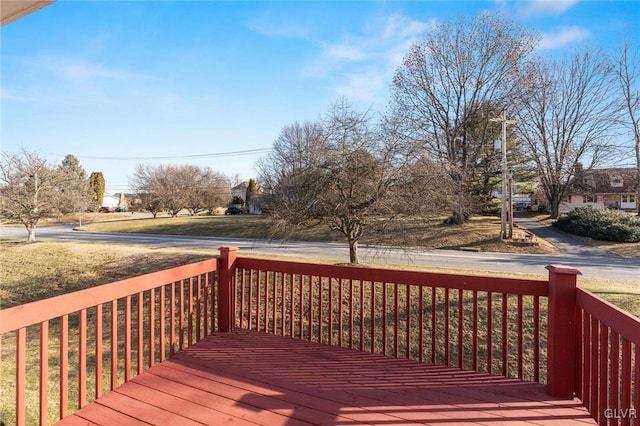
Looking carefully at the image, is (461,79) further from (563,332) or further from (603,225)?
(563,332)

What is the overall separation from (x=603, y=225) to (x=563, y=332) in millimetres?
17786

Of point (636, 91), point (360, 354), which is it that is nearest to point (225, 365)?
point (360, 354)

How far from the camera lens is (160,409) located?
7.06 ft

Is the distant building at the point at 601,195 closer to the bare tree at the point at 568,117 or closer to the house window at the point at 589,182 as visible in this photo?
the house window at the point at 589,182

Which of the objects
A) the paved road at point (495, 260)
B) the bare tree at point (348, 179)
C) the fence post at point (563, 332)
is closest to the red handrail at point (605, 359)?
the fence post at point (563, 332)

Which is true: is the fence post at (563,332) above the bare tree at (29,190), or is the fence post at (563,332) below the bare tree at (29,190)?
below

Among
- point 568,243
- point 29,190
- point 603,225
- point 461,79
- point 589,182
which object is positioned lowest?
point 568,243

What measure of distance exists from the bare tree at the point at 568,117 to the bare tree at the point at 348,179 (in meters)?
16.2

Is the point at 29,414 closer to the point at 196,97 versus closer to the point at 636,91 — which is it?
the point at 196,97

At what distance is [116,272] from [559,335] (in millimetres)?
10587

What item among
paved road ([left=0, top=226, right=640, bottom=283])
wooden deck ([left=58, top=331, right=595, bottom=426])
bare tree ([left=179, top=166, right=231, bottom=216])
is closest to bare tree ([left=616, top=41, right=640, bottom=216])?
paved road ([left=0, top=226, right=640, bottom=283])

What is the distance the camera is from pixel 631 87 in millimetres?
19656

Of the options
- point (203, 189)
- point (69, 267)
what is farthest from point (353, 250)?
point (203, 189)

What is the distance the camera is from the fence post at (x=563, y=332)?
2.32 m
